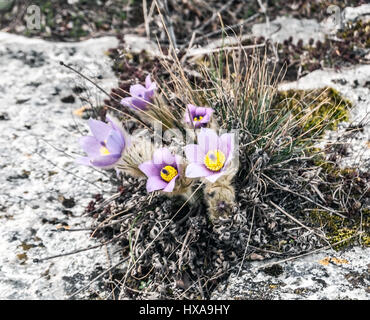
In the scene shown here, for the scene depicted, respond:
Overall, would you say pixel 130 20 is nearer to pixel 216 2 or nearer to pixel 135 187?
pixel 216 2

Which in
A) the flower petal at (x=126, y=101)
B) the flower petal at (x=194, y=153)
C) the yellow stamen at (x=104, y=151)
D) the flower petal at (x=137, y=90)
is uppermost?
the flower petal at (x=137, y=90)

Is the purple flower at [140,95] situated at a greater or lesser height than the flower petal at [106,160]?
greater

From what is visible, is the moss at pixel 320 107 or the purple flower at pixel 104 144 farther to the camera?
the moss at pixel 320 107

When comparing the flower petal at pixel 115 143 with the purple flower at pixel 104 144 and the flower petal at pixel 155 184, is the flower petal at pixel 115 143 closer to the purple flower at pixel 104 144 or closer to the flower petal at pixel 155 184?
the purple flower at pixel 104 144

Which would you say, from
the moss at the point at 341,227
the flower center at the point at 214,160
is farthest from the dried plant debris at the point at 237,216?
the flower center at the point at 214,160

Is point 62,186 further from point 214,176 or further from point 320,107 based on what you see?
point 320,107

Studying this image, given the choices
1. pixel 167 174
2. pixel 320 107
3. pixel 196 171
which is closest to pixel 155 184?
pixel 167 174
